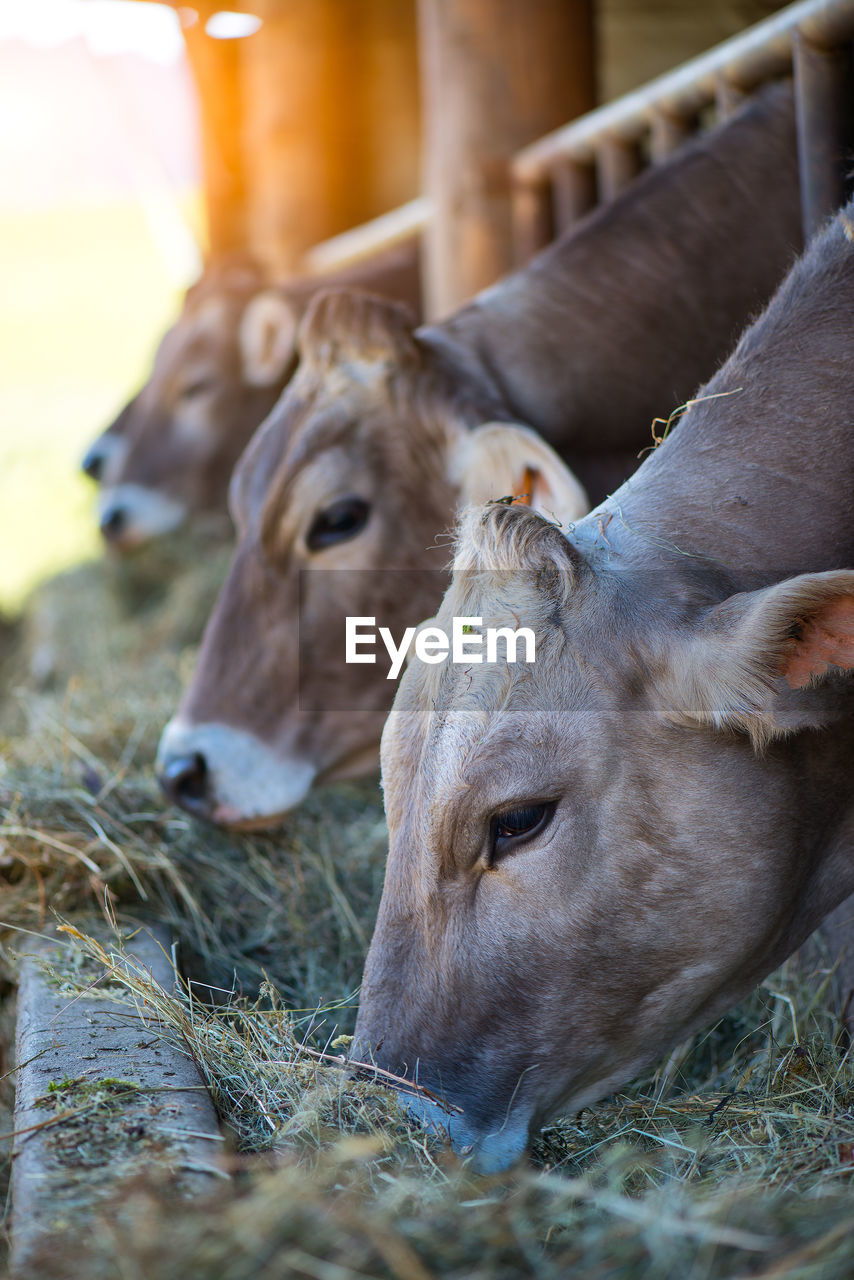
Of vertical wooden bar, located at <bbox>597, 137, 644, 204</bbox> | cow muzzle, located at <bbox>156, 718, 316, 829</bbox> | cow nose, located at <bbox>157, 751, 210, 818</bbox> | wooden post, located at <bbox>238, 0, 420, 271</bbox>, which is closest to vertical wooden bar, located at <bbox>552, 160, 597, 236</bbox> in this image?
vertical wooden bar, located at <bbox>597, 137, 644, 204</bbox>

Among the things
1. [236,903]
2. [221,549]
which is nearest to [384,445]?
[236,903]

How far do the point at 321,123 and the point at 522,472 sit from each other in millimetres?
5803

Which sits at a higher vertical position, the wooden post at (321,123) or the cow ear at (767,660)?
the wooden post at (321,123)

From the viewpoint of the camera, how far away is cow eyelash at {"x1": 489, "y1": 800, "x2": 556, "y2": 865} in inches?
75.3

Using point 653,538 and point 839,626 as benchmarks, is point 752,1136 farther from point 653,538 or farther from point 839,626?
point 653,538

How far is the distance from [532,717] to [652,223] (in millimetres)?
1972

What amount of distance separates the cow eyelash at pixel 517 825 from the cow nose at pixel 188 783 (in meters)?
1.35

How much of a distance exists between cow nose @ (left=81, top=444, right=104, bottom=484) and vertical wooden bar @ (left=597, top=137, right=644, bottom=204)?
123 inches

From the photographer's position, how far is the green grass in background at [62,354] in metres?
10.1

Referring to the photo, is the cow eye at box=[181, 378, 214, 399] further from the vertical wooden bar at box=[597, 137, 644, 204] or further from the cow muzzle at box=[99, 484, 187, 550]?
the vertical wooden bar at box=[597, 137, 644, 204]

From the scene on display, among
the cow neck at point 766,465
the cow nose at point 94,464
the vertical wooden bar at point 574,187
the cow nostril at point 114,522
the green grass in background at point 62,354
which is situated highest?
the vertical wooden bar at point 574,187

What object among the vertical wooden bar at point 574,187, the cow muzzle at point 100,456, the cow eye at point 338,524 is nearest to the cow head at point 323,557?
the cow eye at point 338,524

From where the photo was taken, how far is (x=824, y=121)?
3027 millimetres

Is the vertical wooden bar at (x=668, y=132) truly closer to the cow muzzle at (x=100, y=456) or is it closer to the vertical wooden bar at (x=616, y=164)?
the vertical wooden bar at (x=616, y=164)
